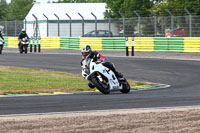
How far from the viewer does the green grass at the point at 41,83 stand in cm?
1526

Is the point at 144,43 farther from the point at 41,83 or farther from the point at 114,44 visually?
the point at 41,83

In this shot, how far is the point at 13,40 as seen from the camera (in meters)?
45.7

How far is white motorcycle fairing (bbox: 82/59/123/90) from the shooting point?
14178mm

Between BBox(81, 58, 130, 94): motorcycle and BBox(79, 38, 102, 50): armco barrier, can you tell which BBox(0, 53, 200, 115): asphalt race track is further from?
BBox(79, 38, 102, 50): armco barrier

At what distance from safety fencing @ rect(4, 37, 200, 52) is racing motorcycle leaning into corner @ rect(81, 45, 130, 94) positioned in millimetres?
16706

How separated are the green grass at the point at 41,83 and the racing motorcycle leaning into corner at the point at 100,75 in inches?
51.7

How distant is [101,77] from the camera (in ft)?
46.6

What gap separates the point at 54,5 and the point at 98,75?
5430 cm

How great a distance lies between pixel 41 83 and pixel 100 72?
3.12m

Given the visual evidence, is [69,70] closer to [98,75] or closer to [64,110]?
[98,75]

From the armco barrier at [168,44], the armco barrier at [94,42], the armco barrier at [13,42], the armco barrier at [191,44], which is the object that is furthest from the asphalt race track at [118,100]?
the armco barrier at [13,42]

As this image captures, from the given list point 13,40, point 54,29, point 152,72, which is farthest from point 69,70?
point 13,40

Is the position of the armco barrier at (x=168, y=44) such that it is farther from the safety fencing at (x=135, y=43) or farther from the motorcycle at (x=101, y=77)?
the motorcycle at (x=101, y=77)

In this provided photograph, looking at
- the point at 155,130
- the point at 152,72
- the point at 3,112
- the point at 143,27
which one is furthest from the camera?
the point at 143,27
